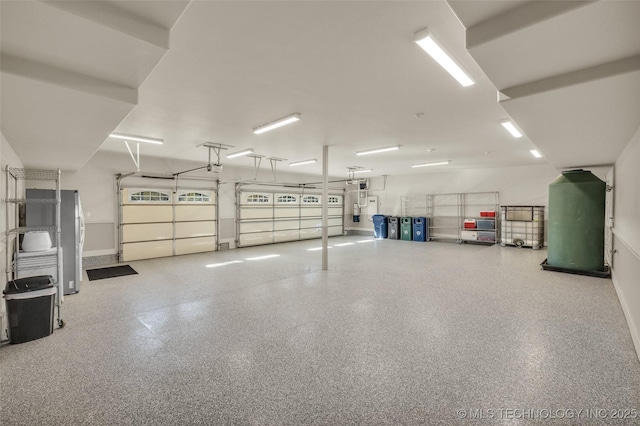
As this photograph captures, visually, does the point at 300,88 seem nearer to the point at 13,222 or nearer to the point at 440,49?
the point at 440,49

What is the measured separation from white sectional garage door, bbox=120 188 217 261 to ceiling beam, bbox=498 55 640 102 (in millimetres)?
8046

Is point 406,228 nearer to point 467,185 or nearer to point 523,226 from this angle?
point 467,185

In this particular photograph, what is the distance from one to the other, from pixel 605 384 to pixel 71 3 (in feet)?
13.1

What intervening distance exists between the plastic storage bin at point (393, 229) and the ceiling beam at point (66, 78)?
35.2 feet

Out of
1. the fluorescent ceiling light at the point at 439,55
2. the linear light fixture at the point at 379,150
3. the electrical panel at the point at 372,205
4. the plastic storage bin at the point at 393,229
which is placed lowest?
the plastic storage bin at the point at 393,229

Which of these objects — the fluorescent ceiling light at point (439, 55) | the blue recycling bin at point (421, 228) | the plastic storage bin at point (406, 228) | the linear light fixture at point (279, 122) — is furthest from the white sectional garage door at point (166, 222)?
the fluorescent ceiling light at point (439, 55)

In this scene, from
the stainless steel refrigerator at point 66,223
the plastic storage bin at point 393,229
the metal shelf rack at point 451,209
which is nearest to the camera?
the stainless steel refrigerator at point 66,223

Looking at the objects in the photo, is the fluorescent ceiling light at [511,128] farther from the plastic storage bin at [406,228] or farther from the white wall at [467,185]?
the plastic storage bin at [406,228]

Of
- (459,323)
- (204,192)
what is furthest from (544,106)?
(204,192)

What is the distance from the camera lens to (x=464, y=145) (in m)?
6.28

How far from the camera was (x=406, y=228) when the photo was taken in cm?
1152

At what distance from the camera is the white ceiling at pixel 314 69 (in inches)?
53.6

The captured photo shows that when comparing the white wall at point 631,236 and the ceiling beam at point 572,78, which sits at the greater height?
the ceiling beam at point 572,78

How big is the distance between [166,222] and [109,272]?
2.11 meters
